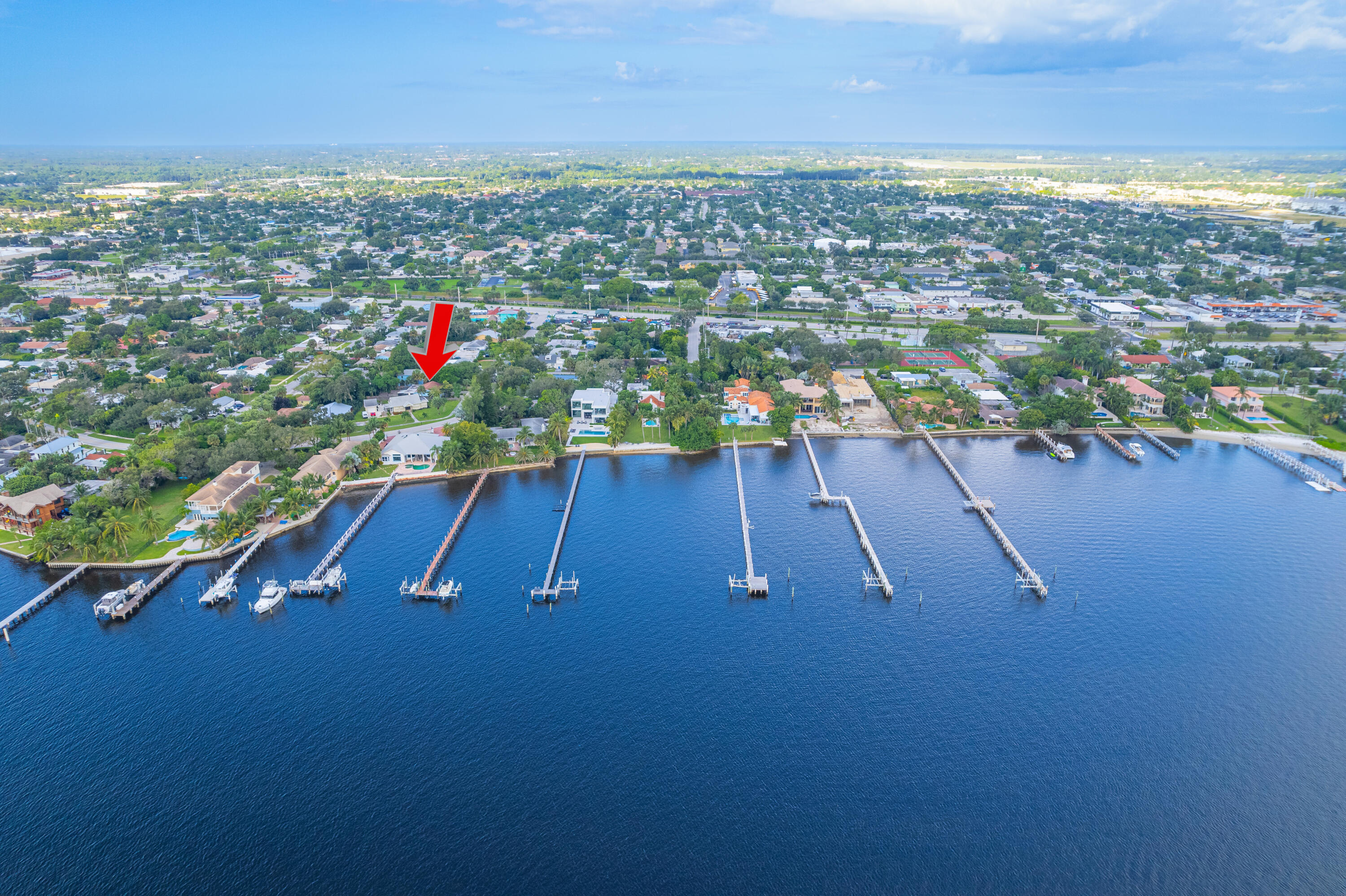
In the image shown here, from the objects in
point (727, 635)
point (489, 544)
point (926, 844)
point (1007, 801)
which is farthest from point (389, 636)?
point (1007, 801)

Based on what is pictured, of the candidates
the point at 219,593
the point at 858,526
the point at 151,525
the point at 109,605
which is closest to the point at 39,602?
the point at 109,605

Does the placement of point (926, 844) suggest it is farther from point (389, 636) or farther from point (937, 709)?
point (389, 636)

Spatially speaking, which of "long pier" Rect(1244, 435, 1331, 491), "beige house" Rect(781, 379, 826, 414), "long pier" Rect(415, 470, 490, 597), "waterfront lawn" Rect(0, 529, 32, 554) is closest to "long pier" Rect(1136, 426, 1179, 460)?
"long pier" Rect(1244, 435, 1331, 491)

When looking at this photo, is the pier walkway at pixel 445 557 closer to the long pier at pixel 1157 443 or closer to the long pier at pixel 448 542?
the long pier at pixel 448 542

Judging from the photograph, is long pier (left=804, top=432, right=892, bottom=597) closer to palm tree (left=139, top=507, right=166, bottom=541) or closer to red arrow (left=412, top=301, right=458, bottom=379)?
red arrow (left=412, top=301, right=458, bottom=379)

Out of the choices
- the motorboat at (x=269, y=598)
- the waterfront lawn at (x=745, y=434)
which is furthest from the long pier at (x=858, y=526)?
the motorboat at (x=269, y=598)

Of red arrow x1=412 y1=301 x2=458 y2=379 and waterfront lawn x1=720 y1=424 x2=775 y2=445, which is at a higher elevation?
red arrow x1=412 y1=301 x2=458 y2=379
